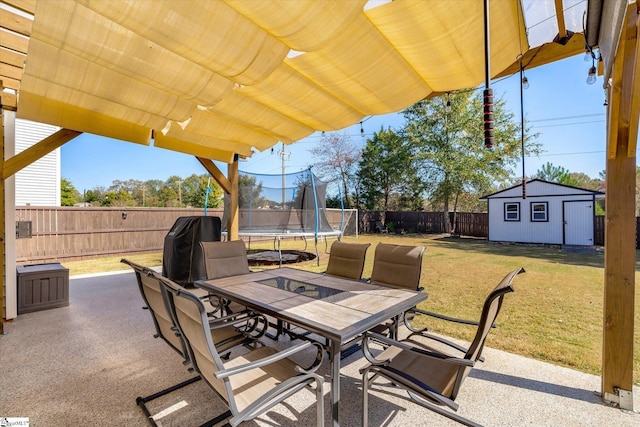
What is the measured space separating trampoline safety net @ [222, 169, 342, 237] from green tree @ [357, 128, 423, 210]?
34.9 ft

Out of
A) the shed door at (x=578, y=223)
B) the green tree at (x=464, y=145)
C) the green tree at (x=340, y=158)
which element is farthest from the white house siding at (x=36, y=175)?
the shed door at (x=578, y=223)

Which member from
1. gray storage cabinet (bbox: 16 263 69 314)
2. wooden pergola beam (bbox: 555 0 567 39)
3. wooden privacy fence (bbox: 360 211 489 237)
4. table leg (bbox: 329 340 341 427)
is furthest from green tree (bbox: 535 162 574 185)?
gray storage cabinet (bbox: 16 263 69 314)

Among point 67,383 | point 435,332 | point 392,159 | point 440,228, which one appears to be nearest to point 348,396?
point 435,332

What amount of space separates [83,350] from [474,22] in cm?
424

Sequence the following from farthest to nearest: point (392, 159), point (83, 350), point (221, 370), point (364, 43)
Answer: point (392, 159) < point (83, 350) < point (364, 43) < point (221, 370)

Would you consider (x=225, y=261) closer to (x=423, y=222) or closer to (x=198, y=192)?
(x=423, y=222)

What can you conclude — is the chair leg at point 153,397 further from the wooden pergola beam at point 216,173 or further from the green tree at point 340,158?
the green tree at point 340,158

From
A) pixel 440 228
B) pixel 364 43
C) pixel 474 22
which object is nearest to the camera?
pixel 474 22

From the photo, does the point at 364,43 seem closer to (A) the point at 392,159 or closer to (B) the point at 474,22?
(B) the point at 474,22

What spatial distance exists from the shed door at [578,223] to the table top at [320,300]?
40.6 ft

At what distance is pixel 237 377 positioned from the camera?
1.74 m

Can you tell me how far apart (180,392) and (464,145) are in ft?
57.2

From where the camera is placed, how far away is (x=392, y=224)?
56.5 ft

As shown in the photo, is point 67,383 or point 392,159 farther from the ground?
point 392,159
